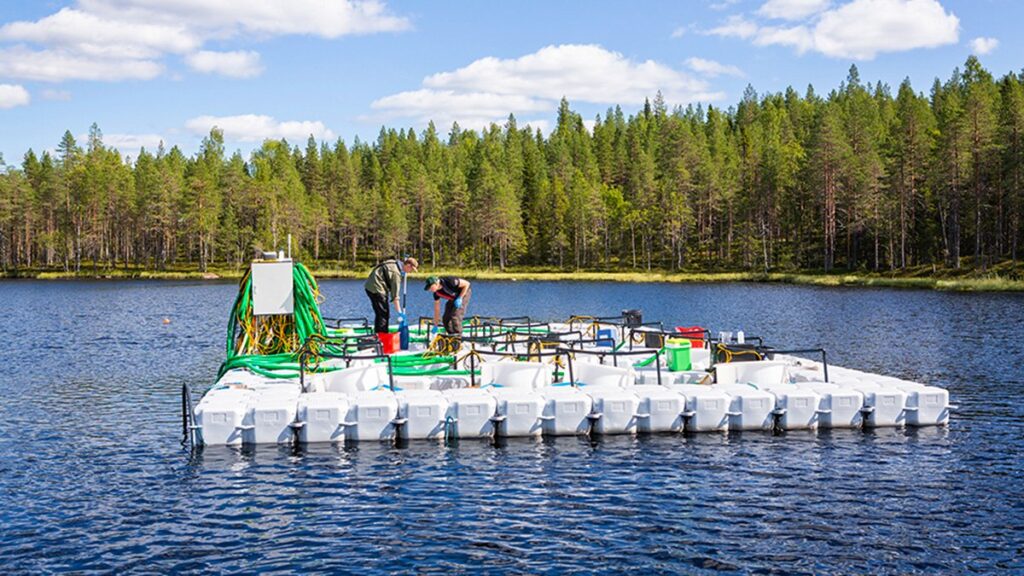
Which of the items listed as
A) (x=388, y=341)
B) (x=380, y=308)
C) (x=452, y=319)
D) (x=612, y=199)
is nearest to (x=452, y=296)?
(x=452, y=319)

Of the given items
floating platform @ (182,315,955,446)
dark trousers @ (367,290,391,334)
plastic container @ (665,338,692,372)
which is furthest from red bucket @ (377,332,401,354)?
plastic container @ (665,338,692,372)

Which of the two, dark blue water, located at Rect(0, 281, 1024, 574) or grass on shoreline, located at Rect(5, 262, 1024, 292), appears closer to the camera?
dark blue water, located at Rect(0, 281, 1024, 574)

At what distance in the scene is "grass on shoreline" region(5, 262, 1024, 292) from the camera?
7731cm

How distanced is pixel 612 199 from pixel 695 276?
2712 cm

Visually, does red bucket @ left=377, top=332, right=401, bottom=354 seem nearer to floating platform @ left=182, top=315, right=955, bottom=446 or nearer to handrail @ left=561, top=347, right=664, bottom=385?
floating platform @ left=182, top=315, right=955, bottom=446

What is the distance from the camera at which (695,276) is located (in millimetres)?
106938

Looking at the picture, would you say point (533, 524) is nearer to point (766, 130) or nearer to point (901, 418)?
point (901, 418)

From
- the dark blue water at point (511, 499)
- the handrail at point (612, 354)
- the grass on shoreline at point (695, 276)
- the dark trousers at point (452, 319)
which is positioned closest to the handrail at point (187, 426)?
the dark blue water at point (511, 499)

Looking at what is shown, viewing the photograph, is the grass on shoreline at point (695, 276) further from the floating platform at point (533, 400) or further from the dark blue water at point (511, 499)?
the floating platform at point (533, 400)

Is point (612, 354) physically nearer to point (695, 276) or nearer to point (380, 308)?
point (380, 308)

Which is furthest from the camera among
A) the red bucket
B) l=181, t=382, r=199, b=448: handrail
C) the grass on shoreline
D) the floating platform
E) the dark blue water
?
the grass on shoreline

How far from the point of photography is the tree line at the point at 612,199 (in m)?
92.6

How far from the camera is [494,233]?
12694cm

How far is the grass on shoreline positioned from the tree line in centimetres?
303
